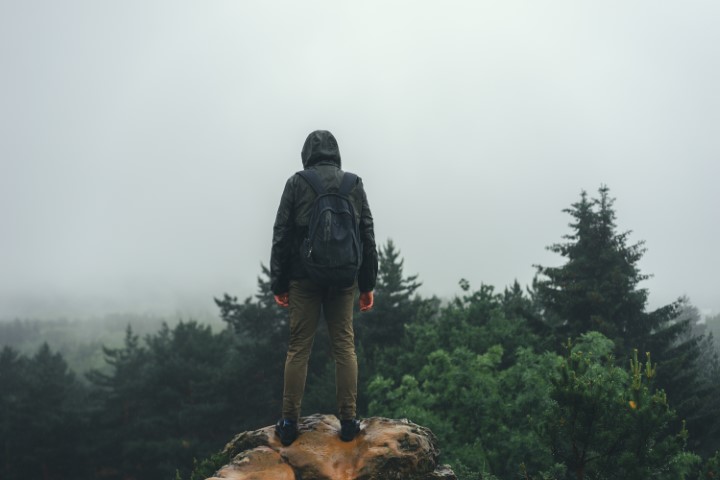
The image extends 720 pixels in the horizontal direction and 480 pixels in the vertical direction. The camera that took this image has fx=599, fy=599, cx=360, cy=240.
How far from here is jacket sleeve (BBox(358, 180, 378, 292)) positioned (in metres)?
6.12

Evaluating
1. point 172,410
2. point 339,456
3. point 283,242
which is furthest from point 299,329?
point 172,410

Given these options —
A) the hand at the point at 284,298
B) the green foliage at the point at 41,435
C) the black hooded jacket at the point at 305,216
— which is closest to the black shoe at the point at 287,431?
the hand at the point at 284,298

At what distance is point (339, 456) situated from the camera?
607 centimetres

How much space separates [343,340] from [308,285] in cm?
67

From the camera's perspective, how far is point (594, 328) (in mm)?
27391

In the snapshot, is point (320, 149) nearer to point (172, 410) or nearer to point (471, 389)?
point (471, 389)

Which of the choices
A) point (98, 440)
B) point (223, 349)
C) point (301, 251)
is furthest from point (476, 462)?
point (98, 440)

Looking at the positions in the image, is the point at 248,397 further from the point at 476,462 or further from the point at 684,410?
the point at 684,410

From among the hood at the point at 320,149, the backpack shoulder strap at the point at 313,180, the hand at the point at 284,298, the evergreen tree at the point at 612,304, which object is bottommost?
the hand at the point at 284,298

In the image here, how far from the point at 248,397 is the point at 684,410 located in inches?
955

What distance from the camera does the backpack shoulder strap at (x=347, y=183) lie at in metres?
5.86

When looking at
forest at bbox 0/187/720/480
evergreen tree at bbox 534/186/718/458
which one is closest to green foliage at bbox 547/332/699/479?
forest at bbox 0/187/720/480

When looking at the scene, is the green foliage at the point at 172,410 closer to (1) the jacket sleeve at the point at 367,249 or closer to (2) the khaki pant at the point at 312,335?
(2) the khaki pant at the point at 312,335

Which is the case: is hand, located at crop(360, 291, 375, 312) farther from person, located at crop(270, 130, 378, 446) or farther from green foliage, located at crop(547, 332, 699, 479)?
green foliage, located at crop(547, 332, 699, 479)
